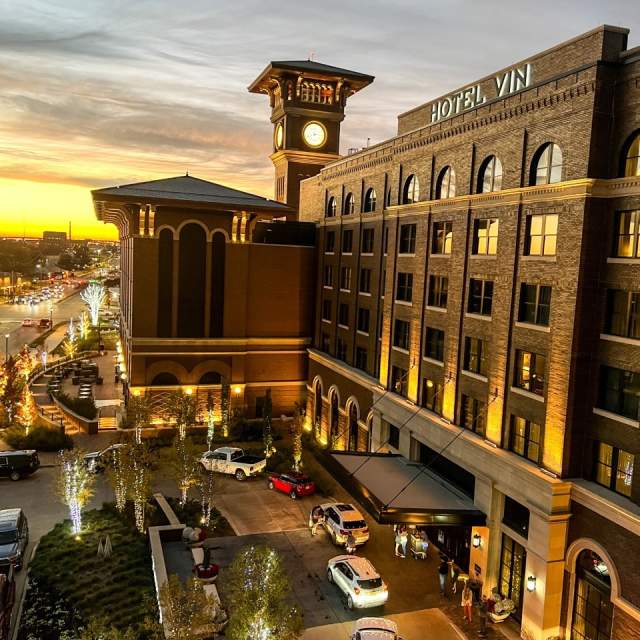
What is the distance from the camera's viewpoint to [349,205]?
4372 cm

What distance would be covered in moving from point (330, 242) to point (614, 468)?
2984cm

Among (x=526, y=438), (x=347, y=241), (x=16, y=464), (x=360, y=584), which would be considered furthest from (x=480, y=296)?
(x=16, y=464)

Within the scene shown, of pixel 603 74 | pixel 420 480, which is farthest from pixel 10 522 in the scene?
pixel 603 74

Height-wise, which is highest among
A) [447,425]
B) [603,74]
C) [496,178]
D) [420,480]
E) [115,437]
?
[603,74]

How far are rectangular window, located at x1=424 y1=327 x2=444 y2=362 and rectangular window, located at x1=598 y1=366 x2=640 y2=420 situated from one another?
9645 mm

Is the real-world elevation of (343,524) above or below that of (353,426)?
below

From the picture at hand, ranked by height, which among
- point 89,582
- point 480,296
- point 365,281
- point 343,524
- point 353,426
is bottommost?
point 89,582

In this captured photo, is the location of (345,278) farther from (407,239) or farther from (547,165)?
(547,165)

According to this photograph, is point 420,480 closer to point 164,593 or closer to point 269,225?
point 164,593

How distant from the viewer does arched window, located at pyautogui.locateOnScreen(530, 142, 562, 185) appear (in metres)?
22.5

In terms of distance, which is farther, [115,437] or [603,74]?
[115,437]

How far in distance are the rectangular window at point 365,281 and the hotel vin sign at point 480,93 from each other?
12.2m

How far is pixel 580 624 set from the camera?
21.3 metres

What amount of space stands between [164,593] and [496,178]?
19437 mm
